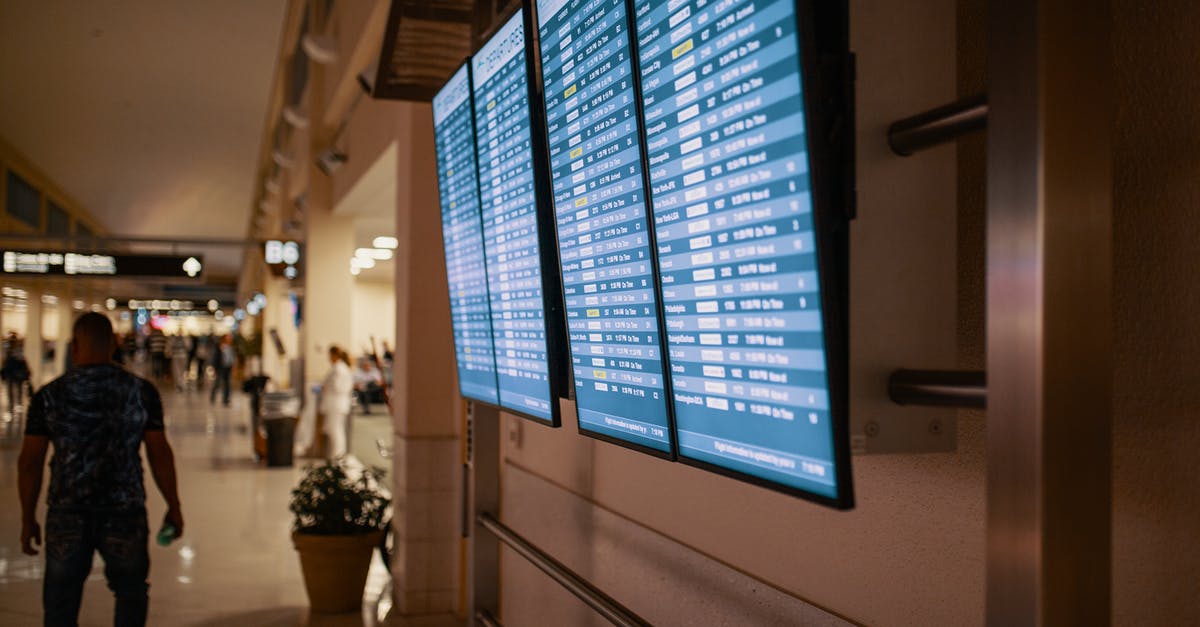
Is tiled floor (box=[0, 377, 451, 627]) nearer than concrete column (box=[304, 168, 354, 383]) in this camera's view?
Yes

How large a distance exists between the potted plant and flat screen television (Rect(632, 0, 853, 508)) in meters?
4.52

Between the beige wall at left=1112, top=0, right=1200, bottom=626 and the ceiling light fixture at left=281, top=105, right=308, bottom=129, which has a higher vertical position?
the ceiling light fixture at left=281, top=105, right=308, bottom=129

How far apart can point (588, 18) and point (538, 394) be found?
1068 mm

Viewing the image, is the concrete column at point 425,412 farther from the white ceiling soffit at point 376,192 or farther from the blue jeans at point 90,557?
the blue jeans at point 90,557

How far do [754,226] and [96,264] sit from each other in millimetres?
16743

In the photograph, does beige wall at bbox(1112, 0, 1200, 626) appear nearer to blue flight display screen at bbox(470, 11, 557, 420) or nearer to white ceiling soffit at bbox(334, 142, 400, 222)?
blue flight display screen at bbox(470, 11, 557, 420)

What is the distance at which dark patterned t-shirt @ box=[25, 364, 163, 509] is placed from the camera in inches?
153

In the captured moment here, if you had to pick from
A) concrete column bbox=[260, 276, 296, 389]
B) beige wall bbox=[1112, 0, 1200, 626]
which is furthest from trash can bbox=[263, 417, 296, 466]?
beige wall bbox=[1112, 0, 1200, 626]

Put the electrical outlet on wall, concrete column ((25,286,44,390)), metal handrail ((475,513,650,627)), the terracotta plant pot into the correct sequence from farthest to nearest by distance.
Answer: concrete column ((25,286,44,390))
the terracotta plant pot
the electrical outlet on wall
metal handrail ((475,513,650,627))

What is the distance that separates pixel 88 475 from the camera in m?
3.89

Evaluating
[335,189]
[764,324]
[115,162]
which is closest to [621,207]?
[764,324]

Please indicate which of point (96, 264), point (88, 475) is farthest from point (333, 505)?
point (96, 264)

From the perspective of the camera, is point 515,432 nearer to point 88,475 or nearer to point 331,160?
point 88,475

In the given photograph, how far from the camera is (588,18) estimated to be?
2094mm
